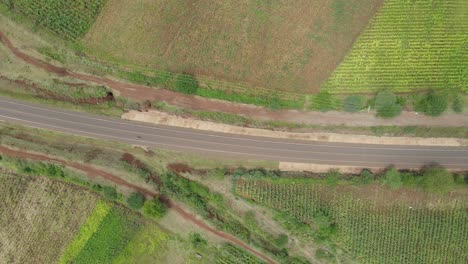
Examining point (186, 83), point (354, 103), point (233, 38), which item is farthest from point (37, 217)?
point (354, 103)

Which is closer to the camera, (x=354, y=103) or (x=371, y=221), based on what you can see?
(x=354, y=103)

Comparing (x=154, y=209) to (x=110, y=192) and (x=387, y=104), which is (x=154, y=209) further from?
(x=387, y=104)

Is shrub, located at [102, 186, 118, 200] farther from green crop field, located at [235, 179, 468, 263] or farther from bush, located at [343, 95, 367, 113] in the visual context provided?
bush, located at [343, 95, 367, 113]

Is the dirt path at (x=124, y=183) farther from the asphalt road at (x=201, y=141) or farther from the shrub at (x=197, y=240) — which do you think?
the asphalt road at (x=201, y=141)

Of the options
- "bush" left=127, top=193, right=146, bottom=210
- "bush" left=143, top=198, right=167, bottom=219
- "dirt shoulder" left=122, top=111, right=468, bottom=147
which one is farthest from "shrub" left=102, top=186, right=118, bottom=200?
"dirt shoulder" left=122, top=111, right=468, bottom=147

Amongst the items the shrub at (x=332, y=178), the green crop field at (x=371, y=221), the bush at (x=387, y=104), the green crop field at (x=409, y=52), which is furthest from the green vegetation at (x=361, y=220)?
the green crop field at (x=409, y=52)

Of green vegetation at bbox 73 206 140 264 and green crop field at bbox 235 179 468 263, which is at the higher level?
green crop field at bbox 235 179 468 263
